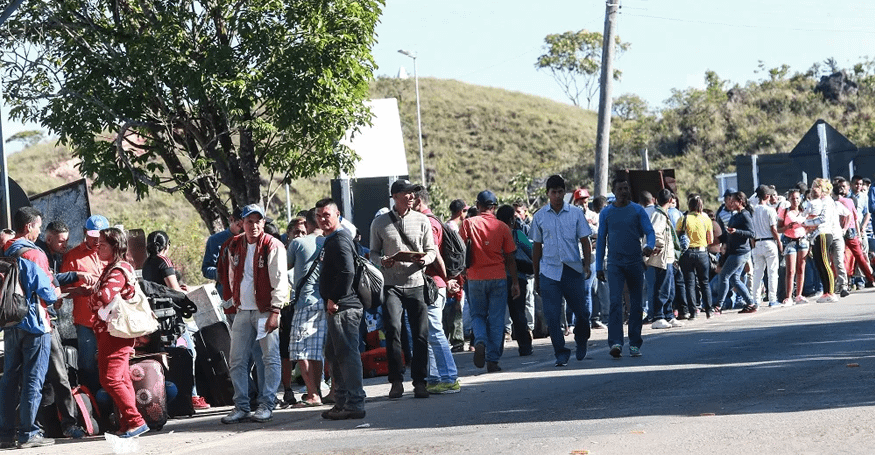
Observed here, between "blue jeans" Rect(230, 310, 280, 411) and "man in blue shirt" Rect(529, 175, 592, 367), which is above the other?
"man in blue shirt" Rect(529, 175, 592, 367)

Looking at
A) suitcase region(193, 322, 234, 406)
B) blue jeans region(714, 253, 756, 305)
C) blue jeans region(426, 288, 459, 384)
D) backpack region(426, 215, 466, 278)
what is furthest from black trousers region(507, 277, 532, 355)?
blue jeans region(714, 253, 756, 305)

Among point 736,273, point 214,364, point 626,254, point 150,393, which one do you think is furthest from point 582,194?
point 150,393

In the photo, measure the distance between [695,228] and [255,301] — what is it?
9888 mm

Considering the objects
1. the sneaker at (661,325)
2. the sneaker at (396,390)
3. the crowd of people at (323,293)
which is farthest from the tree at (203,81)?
the sneaker at (396,390)

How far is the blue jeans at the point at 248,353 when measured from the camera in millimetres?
10492

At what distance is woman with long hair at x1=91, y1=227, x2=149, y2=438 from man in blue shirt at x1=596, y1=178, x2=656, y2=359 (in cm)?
566

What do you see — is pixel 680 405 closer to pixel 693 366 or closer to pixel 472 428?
pixel 472 428

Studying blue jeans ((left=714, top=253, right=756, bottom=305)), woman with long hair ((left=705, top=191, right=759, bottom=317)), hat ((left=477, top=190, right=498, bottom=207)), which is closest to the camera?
hat ((left=477, top=190, right=498, bottom=207))

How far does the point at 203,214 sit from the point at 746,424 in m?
12.5

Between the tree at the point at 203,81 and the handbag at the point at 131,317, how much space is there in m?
7.29

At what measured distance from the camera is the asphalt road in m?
8.31

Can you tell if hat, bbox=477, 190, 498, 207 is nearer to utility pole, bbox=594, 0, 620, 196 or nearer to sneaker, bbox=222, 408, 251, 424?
sneaker, bbox=222, 408, 251, 424

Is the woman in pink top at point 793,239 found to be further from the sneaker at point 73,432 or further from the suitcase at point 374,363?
the sneaker at point 73,432

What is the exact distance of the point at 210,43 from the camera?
18.2 metres
